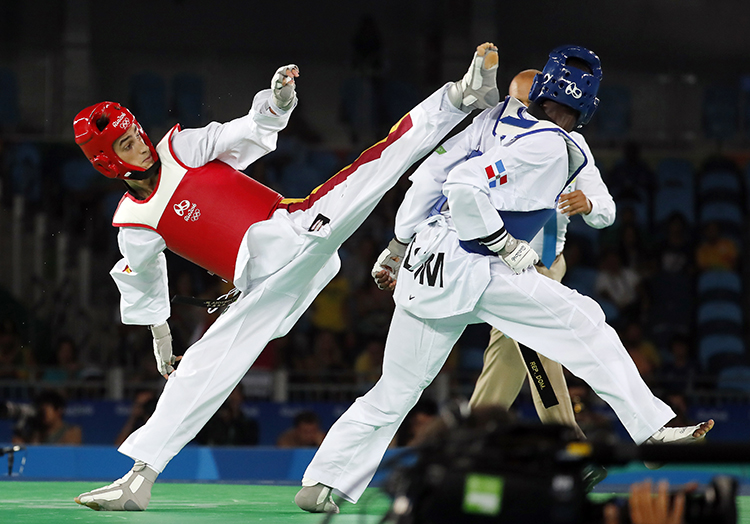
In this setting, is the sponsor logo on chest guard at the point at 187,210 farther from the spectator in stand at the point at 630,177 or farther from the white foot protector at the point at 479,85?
the spectator in stand at the point at 630,177

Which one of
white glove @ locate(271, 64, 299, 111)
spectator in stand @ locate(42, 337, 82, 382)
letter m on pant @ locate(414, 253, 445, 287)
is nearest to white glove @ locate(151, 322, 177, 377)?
white glove @ locate(271, 64, 299, 111)

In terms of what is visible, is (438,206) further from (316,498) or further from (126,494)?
(126,494)

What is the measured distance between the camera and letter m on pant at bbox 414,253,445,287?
148 inches

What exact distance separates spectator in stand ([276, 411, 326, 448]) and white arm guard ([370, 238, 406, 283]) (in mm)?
3845

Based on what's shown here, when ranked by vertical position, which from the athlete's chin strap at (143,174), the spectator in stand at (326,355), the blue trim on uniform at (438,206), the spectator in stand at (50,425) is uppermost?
the athlete's chin strap at (143,174)

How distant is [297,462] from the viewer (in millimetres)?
6551

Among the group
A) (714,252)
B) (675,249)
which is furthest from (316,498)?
(714,252)

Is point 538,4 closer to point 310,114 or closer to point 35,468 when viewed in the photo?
point 310,114

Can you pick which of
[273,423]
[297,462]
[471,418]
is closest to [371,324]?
[273,423]

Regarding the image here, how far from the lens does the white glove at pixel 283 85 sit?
4.11 meters

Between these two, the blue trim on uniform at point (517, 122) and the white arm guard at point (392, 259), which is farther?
the white arm guard at point (392, 259)

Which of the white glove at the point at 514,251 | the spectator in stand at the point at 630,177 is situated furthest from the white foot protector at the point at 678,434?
the spectator in stand at the point at 630,177

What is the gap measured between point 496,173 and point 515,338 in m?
0.62

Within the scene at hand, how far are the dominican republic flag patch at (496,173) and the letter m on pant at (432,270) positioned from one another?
329mm
